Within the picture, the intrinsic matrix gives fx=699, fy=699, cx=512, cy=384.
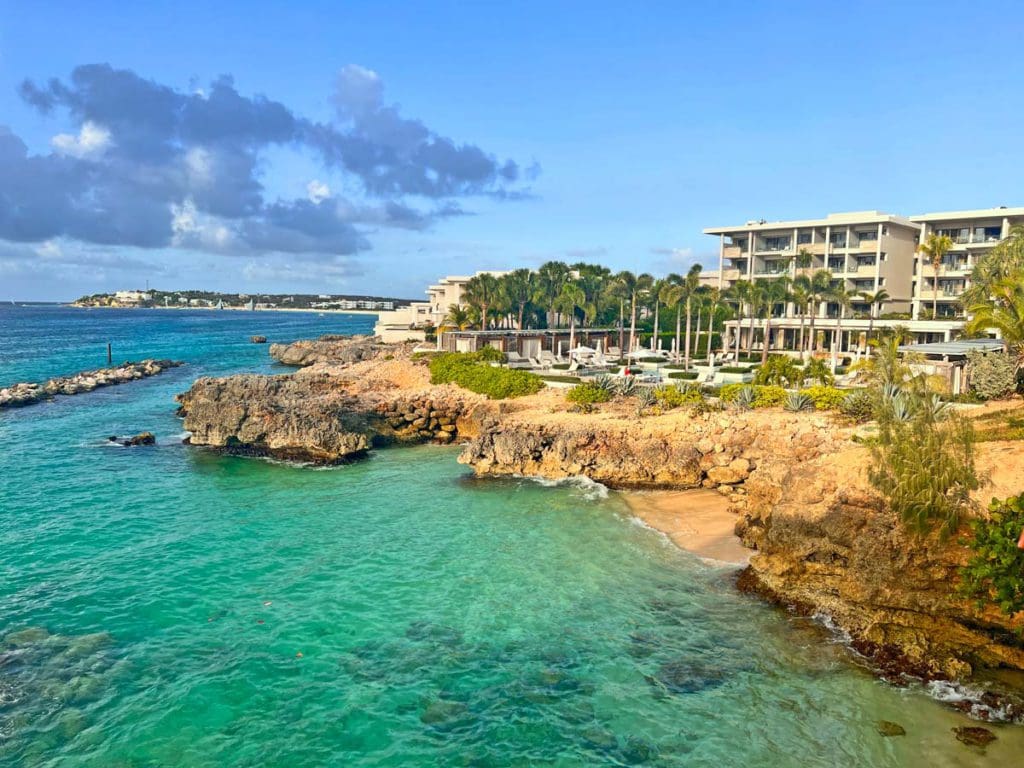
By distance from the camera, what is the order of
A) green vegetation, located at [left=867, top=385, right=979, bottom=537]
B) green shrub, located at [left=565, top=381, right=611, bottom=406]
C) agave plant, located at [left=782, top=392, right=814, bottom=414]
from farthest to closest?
green shrub, located at [left=565, top=381, right=611, bottom=406]
agave plant, located at [left=782, top=392, right=814, bottom=414]
green vegetation, located at [left=867, top=385, right=979, bottom=537]

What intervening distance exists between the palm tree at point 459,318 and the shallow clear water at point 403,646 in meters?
46.3

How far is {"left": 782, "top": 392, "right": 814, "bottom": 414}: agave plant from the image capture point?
33656 millimetres

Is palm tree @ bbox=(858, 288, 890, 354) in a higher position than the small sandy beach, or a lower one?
higher

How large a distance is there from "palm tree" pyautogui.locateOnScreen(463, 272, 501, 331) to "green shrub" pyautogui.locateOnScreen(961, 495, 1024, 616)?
59.0m

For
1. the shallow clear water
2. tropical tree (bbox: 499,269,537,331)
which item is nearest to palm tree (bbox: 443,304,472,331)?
tropical tree (bbox: 499,269,537,331)

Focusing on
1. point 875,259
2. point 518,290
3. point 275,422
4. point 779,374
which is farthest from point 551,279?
point 275,422

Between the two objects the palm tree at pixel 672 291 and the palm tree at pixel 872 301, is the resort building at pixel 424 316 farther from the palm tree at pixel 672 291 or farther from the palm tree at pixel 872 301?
the palm tree at pixel 872 301

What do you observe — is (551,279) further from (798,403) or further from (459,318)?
(798,403)

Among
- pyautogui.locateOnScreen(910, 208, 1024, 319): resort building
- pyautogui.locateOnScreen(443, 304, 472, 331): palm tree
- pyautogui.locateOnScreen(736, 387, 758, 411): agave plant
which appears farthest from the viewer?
→ pyautogui.locateOnScreen(443, 304, 472, 331): palm tree

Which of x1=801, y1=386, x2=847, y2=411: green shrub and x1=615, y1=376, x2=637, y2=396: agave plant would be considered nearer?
x1=801, y1=386, x2=847, y2=411: green shrub

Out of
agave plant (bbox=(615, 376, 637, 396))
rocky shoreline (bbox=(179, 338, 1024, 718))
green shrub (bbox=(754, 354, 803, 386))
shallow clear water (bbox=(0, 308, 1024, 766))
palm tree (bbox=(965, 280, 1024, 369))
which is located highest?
palm tree (bbox=(965, 280, 1024, 369))

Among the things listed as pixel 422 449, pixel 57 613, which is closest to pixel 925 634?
pixel 57 613

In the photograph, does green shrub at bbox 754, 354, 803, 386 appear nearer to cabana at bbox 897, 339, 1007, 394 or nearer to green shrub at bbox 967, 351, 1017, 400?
cabana at bbox 897, 339, 1007, 394

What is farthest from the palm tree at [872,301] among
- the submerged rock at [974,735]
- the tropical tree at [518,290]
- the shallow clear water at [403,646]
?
the submerged rock at [974,735]
